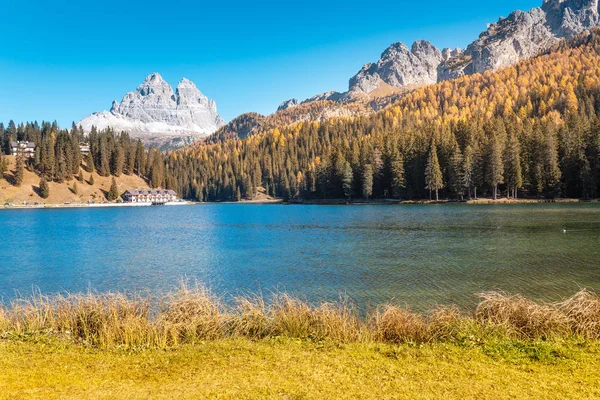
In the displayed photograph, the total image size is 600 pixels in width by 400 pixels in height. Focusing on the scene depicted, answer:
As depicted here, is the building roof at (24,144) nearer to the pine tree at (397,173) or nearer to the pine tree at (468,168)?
the pine tree at (397,173)

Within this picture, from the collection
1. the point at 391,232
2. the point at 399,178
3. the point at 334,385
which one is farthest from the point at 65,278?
the point at 399,178

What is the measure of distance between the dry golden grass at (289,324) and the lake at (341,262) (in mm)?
6379

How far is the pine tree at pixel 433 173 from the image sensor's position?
4641 inches

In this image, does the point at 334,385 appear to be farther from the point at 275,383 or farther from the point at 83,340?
the point at 83,340

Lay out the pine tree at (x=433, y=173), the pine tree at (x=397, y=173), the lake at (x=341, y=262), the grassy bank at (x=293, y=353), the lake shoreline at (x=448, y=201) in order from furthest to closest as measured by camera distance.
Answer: the pine tree at (x=397, y=173) → the pine tree at (x=433, y=173) → the lake shoreline at (x=448, y=201) → the lake at (x=341, y=262) → the grassy bank at (x=293, y=353)

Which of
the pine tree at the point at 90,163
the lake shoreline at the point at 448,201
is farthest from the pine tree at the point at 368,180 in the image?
the pine tree at the point at 90,163

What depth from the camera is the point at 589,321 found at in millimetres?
13461

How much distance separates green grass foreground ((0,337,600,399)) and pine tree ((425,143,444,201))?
111354 millimetres

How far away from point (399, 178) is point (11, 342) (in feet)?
412

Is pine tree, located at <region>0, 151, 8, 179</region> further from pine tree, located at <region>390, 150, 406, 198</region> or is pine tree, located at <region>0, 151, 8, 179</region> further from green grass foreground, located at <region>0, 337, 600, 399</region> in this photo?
green grass foreground, located at <region>0, 337, 600, 399</region>

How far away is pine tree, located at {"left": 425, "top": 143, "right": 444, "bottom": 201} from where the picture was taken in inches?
4641

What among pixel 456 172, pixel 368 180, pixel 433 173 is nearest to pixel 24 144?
pixel 368 180

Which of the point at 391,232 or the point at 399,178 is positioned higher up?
the point at 399,178

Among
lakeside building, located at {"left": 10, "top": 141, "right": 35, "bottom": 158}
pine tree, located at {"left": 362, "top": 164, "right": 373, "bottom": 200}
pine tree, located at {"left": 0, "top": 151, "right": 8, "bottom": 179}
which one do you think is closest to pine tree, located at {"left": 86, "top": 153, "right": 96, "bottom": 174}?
lakeside building, located at {"left": 10, "top": 141, "right": 35, "bottom": 158}
